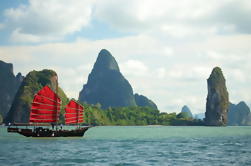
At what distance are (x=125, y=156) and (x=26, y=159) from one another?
28.7 feet

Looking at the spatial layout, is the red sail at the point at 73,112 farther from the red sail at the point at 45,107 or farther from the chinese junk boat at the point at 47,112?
the red sail at the point at 45,107

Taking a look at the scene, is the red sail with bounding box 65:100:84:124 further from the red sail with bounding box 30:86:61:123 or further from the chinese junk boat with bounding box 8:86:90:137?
the red sail with bounding box 30:86:61:123

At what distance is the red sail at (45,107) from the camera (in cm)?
6469

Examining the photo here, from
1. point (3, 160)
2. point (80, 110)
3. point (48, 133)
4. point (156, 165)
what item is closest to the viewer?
point (156, 165)

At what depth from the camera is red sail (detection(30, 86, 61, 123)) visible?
212ft

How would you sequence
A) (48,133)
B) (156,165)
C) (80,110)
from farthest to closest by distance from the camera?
(80,110) < (48,133) < (156,165)

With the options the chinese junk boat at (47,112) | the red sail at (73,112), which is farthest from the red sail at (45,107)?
the red sail at (73,112)

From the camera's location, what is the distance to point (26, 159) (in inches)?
1372

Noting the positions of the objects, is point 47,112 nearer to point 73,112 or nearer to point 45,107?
point 45,107

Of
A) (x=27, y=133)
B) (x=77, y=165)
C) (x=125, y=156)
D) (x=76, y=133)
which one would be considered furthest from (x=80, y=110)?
(x=77, y=165)

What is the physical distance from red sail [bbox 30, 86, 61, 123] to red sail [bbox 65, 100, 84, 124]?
1.75 metres

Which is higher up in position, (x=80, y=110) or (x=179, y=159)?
(x=80, y=110)

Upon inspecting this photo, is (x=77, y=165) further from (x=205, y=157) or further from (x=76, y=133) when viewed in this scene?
(x=76, y=133)

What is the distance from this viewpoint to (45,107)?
65.9 m
